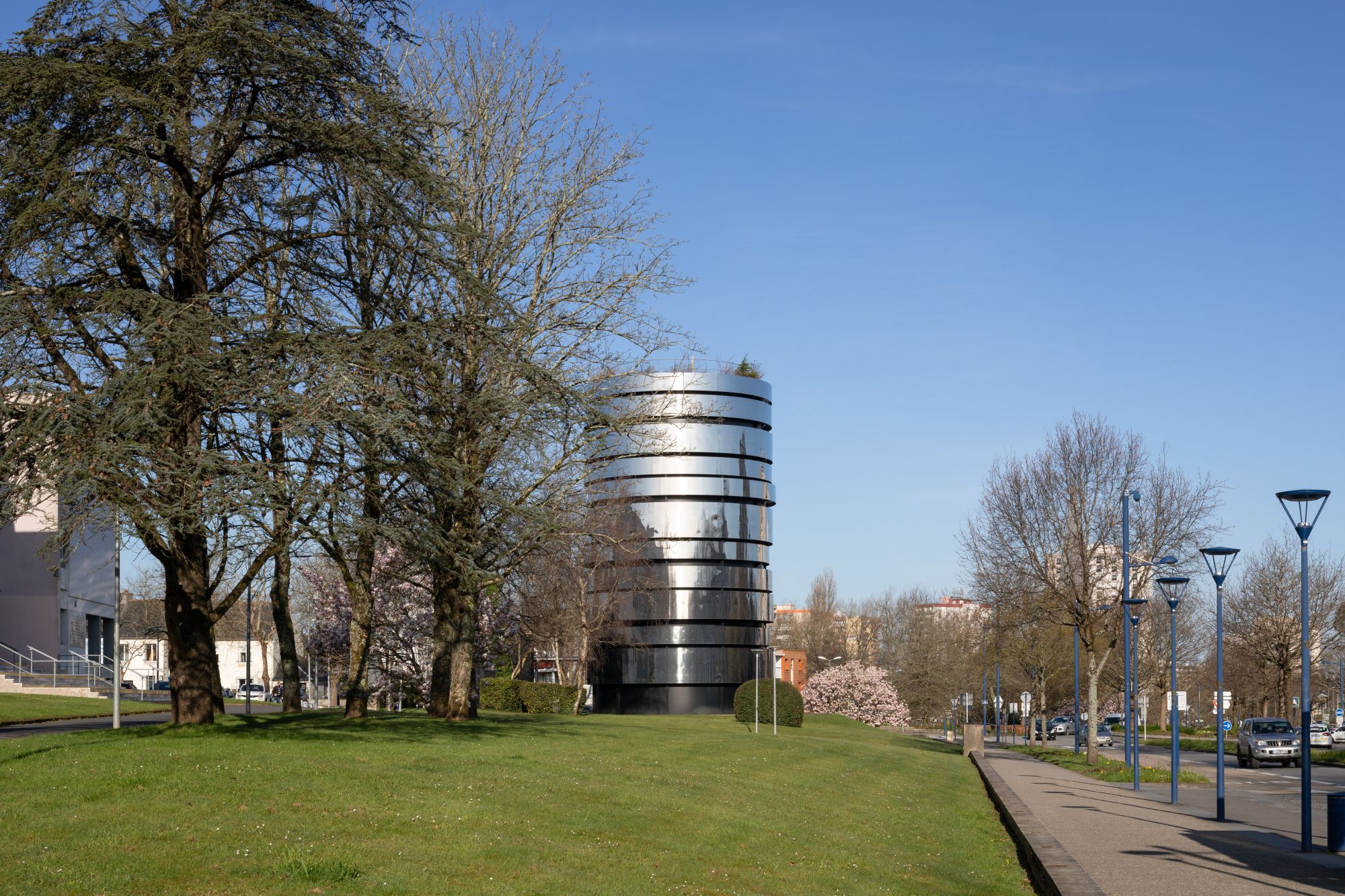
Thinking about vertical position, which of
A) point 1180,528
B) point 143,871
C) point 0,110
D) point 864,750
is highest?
point 0,110

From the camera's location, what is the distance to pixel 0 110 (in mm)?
16516

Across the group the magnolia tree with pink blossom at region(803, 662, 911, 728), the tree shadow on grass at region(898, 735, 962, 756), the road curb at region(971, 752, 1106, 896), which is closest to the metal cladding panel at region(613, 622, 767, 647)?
the magnolia tree with pink blossom at region(803, 662, 911, 728)

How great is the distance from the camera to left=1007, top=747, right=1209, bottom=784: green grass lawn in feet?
109

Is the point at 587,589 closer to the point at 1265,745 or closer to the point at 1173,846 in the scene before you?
A: the point at 1265,745

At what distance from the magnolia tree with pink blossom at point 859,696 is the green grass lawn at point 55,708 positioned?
37577 millimetres

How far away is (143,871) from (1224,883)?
A: 1098cm

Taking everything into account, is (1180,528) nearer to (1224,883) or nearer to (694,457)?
(1224,883)

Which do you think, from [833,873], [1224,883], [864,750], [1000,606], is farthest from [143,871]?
[1000,606]

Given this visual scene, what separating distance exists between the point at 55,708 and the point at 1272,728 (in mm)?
40435

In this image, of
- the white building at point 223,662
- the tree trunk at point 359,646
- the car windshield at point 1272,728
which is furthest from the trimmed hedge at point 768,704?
the white building at point 223,662

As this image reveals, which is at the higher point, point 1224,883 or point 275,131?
point 275,131

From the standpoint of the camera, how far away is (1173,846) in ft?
57.2

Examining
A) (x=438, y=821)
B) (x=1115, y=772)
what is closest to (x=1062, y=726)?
(x=1115, y=772)

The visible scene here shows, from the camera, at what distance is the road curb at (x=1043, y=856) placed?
12.0 m
